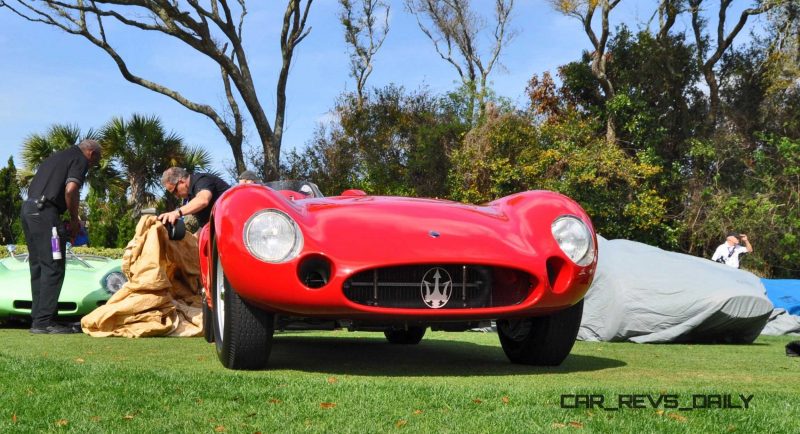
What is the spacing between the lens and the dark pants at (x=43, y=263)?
7621 millimetres

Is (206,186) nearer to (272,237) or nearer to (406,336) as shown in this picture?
(406,336)

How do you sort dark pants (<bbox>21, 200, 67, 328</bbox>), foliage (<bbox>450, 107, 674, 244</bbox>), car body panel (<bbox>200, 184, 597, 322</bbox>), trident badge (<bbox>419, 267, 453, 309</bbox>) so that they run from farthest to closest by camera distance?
foliage (<bbox>450, 107, 674, 244</bbox>) → dark pants (<bbox>21, 200, 67, 328</bbox>) → trident badge (<bbox>419, 267, 453, 309</bbox>) → car body panel (<bbox>200, 184, 597, 322</bbox>)

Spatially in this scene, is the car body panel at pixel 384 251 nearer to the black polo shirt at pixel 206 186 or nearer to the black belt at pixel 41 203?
the black polo shirt at pixel 206 186

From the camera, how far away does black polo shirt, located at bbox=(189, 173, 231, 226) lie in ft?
24.0

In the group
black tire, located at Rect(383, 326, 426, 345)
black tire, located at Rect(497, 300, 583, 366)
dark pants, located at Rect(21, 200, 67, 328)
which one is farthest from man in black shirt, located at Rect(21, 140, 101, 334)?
black tire, located at Rect(497, 300, 583, 366)

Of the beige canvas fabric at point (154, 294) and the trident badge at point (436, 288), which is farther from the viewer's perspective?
the beige canvas fabric at point (154, 294)

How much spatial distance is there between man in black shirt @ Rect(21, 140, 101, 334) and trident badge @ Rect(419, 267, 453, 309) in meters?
4.38

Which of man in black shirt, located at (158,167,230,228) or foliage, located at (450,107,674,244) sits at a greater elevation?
foliage, located at (450,107,674,244)

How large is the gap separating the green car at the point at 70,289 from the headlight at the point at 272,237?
4.99 m

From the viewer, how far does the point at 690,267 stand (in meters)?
8.32

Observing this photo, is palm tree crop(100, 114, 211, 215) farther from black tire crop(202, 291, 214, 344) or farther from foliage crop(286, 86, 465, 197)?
black tire crop(202, 291, 214, 344)

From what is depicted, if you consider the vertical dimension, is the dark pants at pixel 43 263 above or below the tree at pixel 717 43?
below

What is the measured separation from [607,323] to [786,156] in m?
15.9

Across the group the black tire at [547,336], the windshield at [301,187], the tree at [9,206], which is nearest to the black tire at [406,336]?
the windshield at [301,187]
